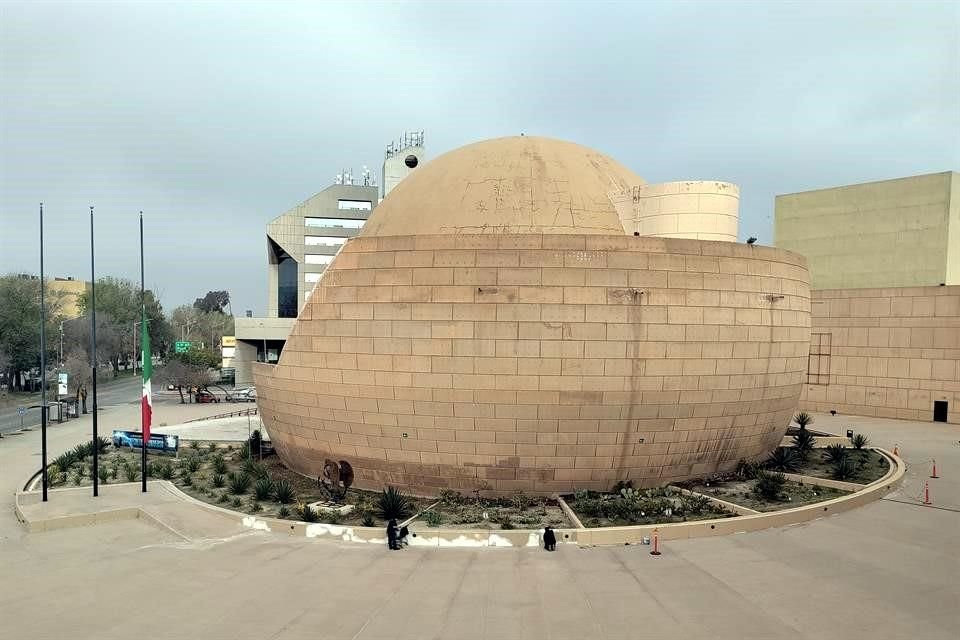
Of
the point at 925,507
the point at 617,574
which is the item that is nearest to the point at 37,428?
the point at 617,574

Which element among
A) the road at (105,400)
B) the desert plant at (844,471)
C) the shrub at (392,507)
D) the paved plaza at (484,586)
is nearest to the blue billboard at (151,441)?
the paved plaza at (484,586)

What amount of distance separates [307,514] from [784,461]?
1730 cm

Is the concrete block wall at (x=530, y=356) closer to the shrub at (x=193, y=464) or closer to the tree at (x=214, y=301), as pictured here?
the shrub at (x=193, y=464)

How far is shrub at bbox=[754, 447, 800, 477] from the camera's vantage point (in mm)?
21125

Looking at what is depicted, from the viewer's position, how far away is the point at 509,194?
20.8 m

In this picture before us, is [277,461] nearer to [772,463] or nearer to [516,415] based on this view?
[516,415]

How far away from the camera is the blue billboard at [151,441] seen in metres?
26.5

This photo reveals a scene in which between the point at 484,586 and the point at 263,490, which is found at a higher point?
the point at 484,586

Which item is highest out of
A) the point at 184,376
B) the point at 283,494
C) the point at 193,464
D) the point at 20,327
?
the point at 20,327

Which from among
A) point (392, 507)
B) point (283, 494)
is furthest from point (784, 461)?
point (283, 494)

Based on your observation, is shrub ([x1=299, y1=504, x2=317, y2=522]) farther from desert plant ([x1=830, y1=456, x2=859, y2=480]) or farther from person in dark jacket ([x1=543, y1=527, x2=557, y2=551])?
desert plant ([x1=830, y1=456, x2=859, y2=480])

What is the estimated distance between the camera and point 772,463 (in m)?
21.7

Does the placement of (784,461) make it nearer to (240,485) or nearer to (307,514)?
(307,514)

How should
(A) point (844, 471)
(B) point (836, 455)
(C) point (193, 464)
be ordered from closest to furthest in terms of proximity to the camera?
(A) point (844, 471) → (B) point (836, 455) → (C) point (193, 464)
